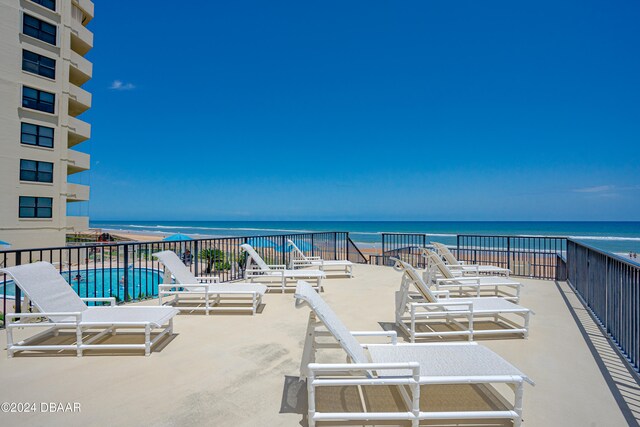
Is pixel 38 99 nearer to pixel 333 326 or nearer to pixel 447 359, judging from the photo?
pixel 333 326

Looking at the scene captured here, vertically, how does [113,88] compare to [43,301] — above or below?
above

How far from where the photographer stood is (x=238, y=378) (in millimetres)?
2625

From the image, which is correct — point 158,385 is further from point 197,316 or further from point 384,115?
point 384,115

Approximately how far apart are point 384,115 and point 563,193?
35611 millimetres

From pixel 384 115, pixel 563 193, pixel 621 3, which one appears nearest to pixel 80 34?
pixel 384 115

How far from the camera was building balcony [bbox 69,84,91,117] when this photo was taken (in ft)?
62.3

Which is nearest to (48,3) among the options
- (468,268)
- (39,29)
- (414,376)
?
(39,29)

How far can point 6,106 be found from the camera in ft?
51.8

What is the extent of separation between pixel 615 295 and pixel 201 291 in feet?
17.0

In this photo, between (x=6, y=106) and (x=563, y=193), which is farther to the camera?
(x=563, y=193)

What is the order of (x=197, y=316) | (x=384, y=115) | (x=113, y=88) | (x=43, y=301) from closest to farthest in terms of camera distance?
(x=43, y=301) < (x=197, y=316) < (x=384, y=115) < (x=113, y=88)

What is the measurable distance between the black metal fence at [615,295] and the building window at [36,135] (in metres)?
22.8

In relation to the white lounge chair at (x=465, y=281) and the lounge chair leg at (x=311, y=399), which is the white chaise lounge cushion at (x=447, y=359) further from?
the white lounge chair at (x=465, y=281)

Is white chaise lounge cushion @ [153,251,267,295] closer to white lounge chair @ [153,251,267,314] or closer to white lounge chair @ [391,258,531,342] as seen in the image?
white lounge chair @ [153,251,267,314]
